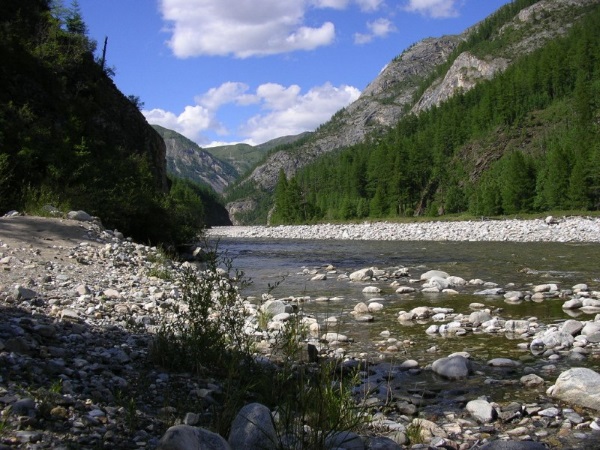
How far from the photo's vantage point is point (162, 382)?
5121mm

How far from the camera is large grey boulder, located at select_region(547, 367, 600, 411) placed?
578 centimetres

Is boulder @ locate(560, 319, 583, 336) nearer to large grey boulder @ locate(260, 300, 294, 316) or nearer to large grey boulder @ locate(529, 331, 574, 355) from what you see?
large grey boulder @ locate(529, 331, 574, 355)

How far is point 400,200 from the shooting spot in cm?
8781

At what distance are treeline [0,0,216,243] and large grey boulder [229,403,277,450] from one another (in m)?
14.4

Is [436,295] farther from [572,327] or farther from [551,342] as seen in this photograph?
[551,342]

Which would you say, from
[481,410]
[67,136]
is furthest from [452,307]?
[67,136]

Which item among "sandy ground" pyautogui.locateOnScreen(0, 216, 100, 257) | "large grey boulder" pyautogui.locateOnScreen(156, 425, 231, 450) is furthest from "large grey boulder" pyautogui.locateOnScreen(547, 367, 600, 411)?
"sandy ground" pyautogui.locateOnScreen(0, 216, 100, 257)

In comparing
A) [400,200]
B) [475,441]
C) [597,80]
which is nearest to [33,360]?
[475,441]

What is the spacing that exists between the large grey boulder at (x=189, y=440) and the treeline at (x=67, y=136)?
48.1 feet

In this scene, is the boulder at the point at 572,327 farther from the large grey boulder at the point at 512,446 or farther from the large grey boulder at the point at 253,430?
the large grey boulder at the point at 253,430

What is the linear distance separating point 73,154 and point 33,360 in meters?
17.9

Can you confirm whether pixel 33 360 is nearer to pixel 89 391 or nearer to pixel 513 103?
pixel 89 391

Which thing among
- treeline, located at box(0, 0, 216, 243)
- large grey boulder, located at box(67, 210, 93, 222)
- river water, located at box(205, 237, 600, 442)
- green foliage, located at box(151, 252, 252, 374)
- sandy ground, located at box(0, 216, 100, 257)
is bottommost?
river water, located at box(205, 237, 600, 442)

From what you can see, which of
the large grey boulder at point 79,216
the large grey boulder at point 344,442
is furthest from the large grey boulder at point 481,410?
the large grey boulder at point 79,216
